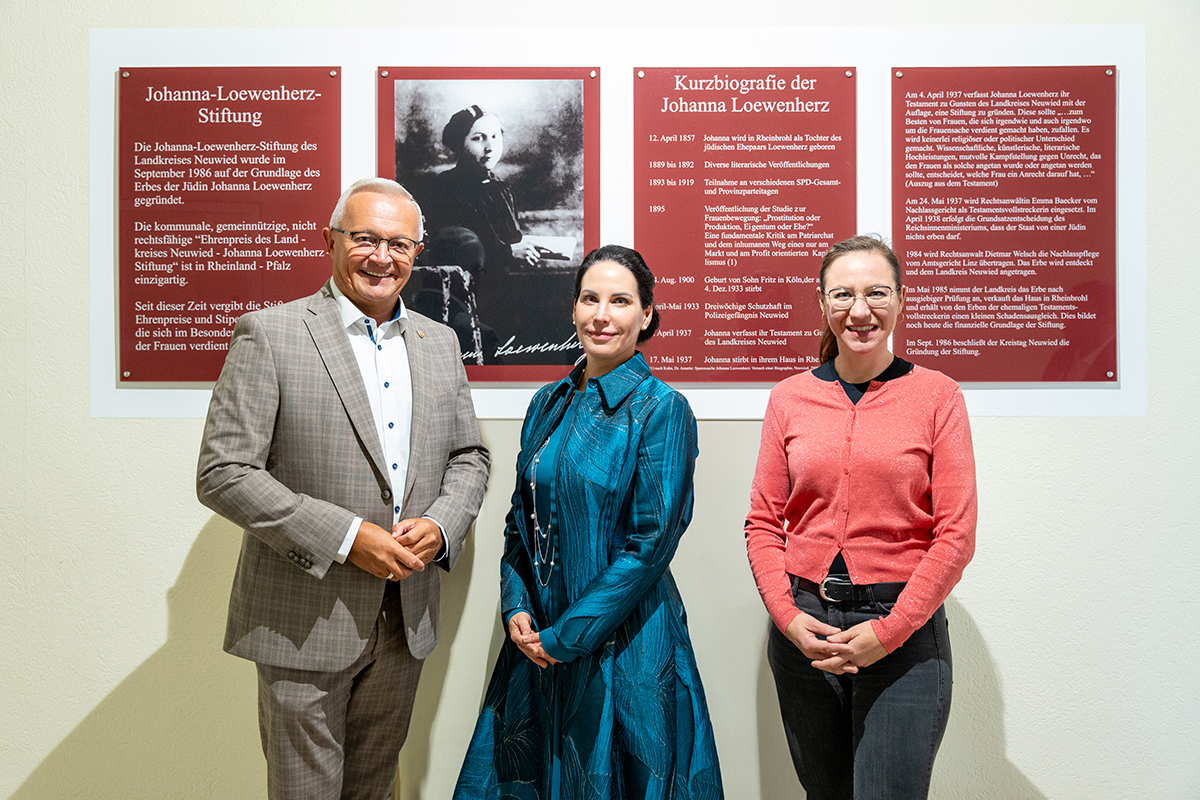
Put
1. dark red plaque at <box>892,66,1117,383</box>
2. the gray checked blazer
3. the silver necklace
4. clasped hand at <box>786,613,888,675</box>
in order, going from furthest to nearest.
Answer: dark red plaque at <box>892,66,1117,383</box> → the silver necklace → the gray checked blazer → clasped hand at <box>786,613,888,675</box>

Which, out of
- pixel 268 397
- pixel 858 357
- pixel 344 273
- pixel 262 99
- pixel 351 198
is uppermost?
pixel 262 99

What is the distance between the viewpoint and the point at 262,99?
2320 millimetres

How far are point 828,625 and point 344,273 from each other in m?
1.51

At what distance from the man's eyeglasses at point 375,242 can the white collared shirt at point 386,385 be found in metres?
0.15

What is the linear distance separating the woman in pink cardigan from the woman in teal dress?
26 centimetres

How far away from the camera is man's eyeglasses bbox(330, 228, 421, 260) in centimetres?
178

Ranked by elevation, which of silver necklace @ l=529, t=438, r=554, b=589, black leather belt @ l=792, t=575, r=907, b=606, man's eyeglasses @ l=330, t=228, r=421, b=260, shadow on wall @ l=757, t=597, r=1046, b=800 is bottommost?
shadow on wall @ l=757, t=597, r=1046, b=800

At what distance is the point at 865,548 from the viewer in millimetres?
1604

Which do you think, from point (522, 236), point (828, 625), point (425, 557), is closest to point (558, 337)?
point (522, 236)

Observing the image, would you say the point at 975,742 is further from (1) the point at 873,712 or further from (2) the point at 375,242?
(2) the point at 375,242

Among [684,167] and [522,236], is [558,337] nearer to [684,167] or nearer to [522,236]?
[522,236]

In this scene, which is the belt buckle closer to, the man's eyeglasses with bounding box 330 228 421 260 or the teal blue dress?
the teal blue dress

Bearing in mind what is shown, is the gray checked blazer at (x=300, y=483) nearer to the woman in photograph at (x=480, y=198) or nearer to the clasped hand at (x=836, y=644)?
the woman in photograph at (x=480, y=198)

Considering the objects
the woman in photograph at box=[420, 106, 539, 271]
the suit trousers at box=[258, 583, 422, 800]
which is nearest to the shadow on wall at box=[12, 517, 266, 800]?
the suit trousers at box=[258, 583, 422, 800]
